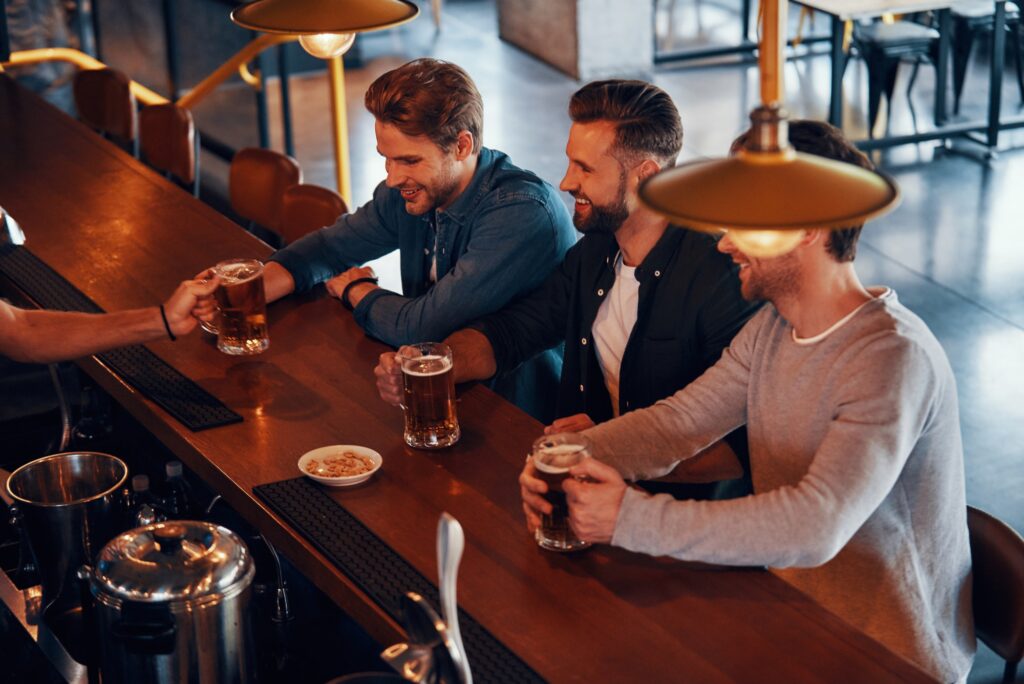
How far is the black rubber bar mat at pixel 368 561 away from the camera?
6.61 ft

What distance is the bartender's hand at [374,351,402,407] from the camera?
2762mm

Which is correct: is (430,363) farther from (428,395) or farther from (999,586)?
(999,586)

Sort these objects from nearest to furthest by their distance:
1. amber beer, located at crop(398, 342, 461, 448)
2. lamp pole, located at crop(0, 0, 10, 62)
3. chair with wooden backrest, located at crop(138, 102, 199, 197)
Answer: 1. amber beer, located at crop(398, 342, 461, 448)
2. chair with wooden backrest, located at crop(138, 102, 199, 197)
3. lamp pole, located at crop(0, 0, 10, 62)

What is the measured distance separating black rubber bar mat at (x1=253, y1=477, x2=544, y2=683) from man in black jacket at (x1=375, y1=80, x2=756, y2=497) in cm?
37

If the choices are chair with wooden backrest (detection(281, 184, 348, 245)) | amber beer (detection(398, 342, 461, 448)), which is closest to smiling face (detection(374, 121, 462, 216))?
amber beer (detection(398, 342, 461, 448))

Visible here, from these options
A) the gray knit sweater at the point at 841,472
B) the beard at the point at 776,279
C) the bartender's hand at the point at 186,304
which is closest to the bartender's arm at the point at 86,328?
the bartender's hand at the point at 186,304

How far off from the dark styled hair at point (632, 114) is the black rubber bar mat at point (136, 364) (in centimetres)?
99

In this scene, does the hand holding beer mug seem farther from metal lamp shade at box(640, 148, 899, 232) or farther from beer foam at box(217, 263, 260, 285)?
metal lamp shade at box(640, 148, 899, 232)

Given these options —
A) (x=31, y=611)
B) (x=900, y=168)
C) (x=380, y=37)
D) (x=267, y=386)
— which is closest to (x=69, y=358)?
(x=267, y=386)

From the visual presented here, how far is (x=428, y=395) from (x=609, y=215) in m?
0.59

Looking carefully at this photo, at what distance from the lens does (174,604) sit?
204cm

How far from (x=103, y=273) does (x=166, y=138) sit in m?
1.85

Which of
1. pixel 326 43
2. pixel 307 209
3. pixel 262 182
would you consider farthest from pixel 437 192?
pixel 262 182

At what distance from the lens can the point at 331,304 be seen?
3475 millimetres
